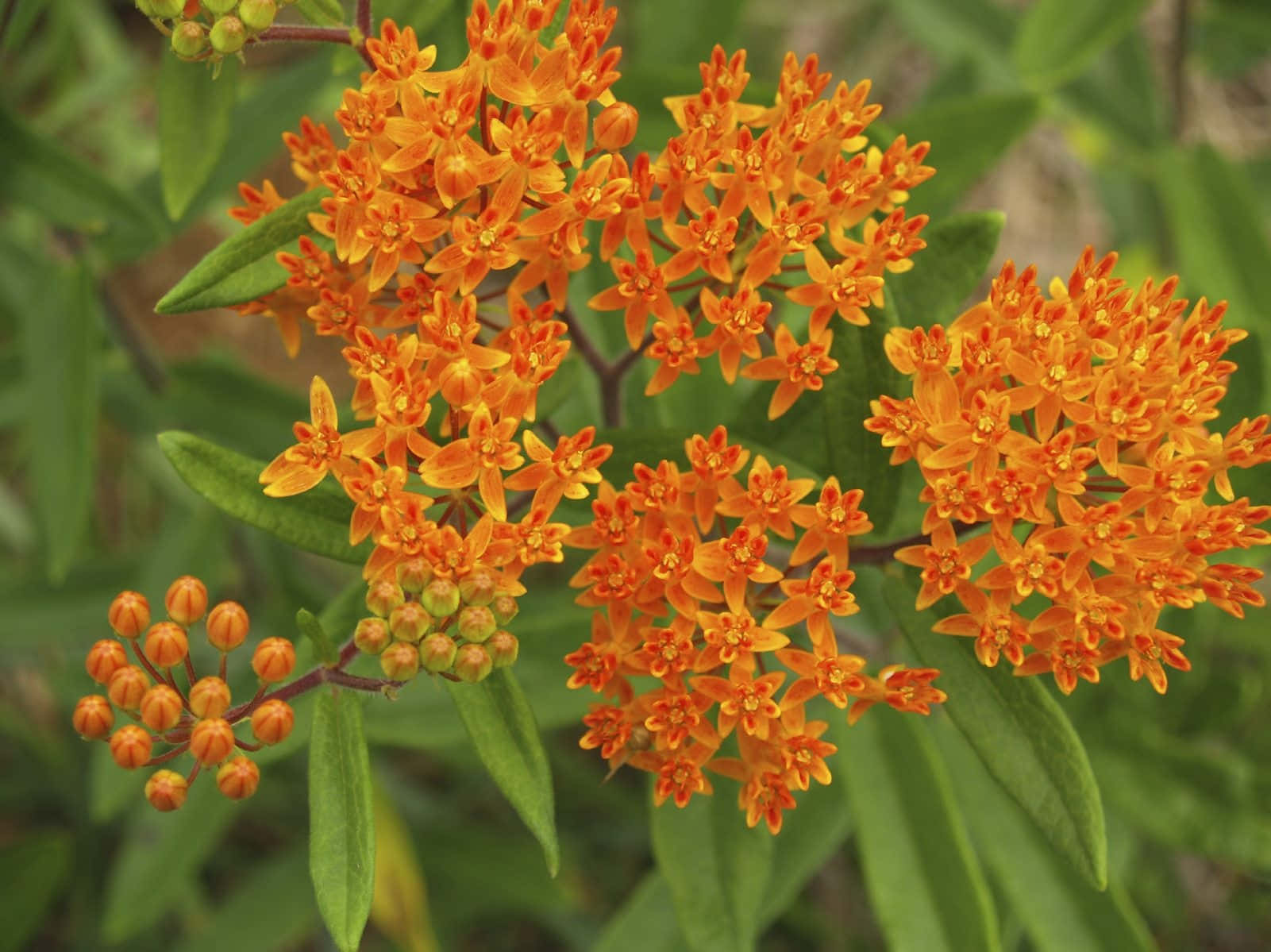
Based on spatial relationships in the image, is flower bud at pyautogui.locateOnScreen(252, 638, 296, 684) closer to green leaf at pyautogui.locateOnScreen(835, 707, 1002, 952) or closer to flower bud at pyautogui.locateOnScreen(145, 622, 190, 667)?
flower bud at pyautogui.locateOnScreen(145, 622, 190, 667)

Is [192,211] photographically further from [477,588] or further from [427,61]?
[477,588]

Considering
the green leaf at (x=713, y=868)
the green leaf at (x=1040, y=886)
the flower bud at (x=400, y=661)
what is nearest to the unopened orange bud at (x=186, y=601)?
the flower bud at (x=400, y=661)

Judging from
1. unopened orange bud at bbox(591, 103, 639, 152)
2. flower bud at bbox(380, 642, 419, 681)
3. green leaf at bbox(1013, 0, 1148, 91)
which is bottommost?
flower bud at bbox(380, 642, 419, 681)

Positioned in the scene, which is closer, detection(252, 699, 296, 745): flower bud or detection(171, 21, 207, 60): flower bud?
detection(252, 699, 296, 745): flower bud

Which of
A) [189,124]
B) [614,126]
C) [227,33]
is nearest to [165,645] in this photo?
[227,33]

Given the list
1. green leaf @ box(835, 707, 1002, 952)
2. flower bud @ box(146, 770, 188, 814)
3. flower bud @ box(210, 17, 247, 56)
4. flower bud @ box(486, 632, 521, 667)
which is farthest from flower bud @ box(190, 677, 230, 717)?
green leaf @ box(835, 707, 1002, 952)

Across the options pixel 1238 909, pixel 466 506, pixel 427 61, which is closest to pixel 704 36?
pixel 427 61
